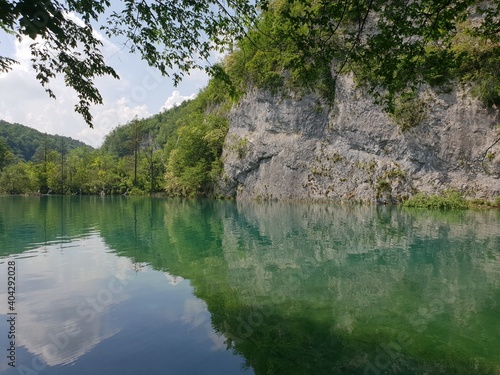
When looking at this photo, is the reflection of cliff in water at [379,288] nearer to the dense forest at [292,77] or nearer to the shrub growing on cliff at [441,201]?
the dense forest at [292,77]

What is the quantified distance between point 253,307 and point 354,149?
123 feet

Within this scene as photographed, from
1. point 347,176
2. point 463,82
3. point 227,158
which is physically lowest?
point 347,176

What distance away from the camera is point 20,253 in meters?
13.2

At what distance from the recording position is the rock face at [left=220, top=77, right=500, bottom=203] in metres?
33.4

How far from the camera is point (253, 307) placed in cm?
759

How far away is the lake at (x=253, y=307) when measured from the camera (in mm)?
5305

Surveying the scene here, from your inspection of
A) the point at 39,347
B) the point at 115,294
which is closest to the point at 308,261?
the point at 115,294

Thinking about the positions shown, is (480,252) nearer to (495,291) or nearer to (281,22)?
(495,291)

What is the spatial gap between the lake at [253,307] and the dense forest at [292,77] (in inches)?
164

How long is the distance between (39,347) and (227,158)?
52.0 m

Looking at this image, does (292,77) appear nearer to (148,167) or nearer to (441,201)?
(441,201)

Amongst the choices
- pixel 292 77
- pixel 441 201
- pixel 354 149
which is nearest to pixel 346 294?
pixel 441 201

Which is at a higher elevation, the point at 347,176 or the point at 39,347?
the point at 347,176

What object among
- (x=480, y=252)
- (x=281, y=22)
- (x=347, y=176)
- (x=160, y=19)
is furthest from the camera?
(x=347, y=176)
